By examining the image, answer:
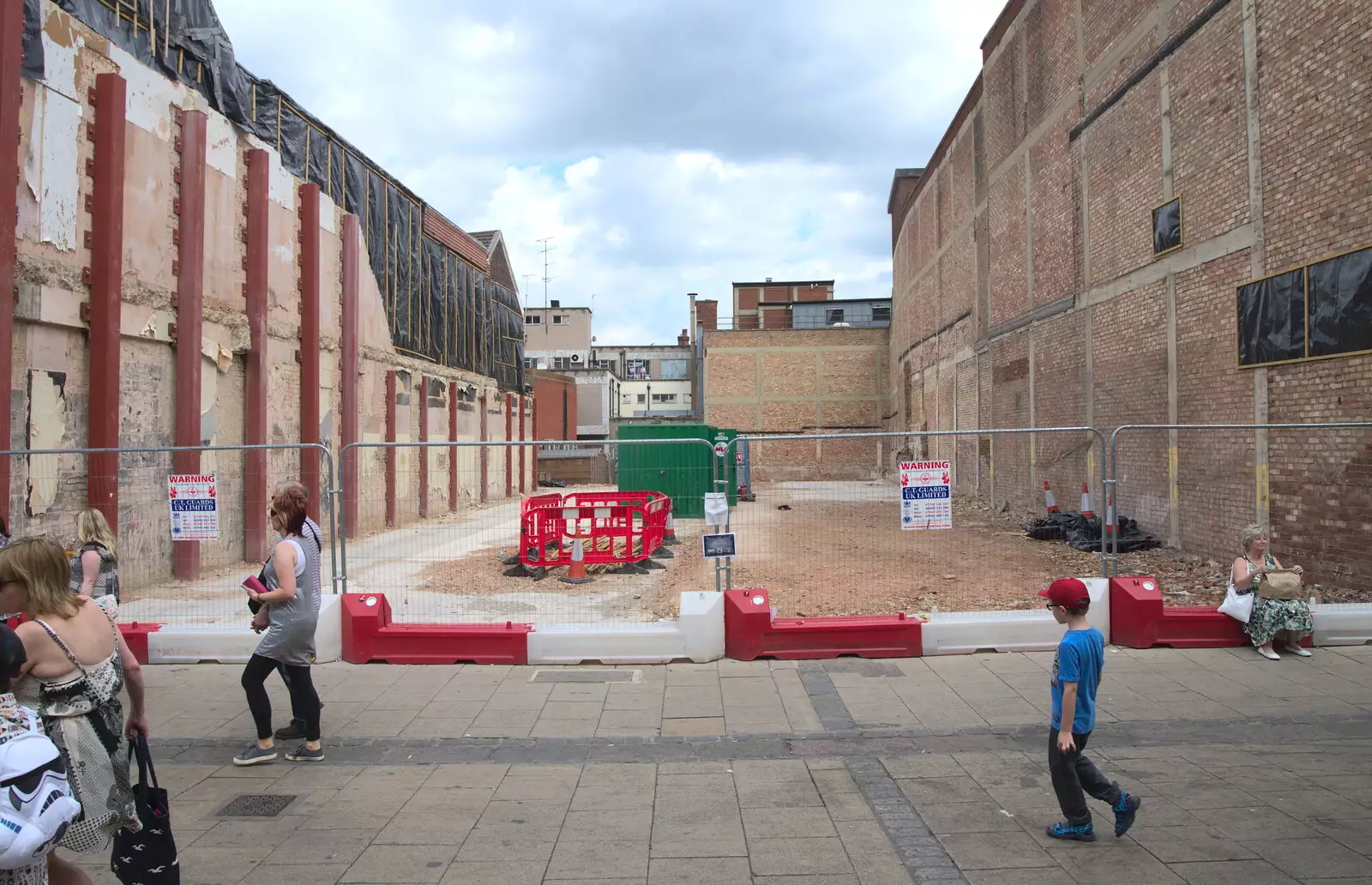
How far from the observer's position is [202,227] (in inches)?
494

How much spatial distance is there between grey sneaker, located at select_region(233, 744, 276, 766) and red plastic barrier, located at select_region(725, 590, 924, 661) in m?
3.70

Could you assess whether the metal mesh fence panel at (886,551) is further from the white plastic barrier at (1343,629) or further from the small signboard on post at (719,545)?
the white plastic barrier at (1343,629)

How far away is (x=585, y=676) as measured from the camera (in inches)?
274

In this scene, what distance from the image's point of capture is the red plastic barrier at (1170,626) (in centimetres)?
746

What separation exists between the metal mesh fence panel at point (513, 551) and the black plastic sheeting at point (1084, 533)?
19.9 ft

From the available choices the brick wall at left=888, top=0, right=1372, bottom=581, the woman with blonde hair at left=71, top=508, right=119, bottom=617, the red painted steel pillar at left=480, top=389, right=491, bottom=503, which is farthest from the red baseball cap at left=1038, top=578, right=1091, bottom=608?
the red painted steel pillar at left=480, top=389, right=491, bottom=503

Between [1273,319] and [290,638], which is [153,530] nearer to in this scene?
[290,638]

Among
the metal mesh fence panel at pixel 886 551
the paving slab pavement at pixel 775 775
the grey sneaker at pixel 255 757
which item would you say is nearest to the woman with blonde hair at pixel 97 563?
the paving slab pavement at pixel 775 775

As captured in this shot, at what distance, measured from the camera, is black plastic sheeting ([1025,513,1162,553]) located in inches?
514

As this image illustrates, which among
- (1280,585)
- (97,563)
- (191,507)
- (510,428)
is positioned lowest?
(1280,585)

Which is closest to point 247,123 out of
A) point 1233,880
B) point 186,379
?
point 186,379

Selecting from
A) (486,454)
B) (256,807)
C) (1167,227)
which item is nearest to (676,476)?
(486,454)

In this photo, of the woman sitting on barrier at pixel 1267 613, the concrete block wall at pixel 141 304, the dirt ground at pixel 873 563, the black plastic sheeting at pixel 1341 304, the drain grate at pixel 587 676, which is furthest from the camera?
the concrete block wall at pixel 141 304

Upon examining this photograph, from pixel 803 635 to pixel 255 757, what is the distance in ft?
14.3
